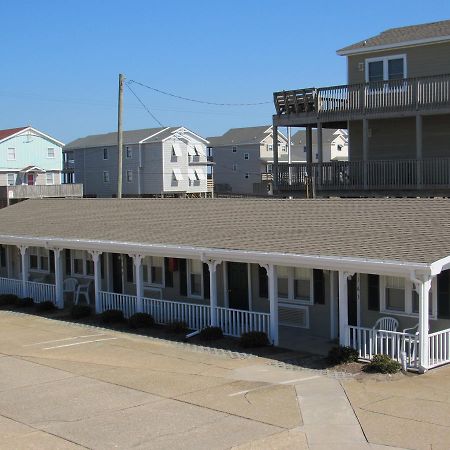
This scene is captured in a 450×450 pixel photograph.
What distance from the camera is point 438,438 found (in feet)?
31.7

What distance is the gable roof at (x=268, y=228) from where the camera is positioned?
48.9 ft

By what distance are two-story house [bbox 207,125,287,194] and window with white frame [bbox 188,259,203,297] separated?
5571cm

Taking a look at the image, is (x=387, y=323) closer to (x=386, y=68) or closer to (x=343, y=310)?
(x=343, y=310)

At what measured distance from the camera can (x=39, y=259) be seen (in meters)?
27.0

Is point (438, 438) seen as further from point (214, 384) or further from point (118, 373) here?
point (118, 373)

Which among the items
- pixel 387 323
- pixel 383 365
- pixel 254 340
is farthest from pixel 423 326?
pixel 254 340

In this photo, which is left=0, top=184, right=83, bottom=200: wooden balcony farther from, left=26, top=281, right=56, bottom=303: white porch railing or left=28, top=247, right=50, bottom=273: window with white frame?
left=26, top=281, right=56, bottom=303: white porch railing

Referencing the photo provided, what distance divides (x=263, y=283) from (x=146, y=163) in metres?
53.6

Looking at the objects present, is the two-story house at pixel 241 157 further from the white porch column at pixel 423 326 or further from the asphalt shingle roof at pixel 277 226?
the white porch column at pixel 423 326

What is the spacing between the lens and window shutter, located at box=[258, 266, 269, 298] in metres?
18.5

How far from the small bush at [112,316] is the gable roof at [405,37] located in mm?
14271

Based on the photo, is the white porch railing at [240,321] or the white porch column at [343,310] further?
the white porch railing at [240,321]

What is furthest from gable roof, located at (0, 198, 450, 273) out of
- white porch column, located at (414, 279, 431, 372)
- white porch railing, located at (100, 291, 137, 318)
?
white porch railing, located at (100, 291, 137, 318)

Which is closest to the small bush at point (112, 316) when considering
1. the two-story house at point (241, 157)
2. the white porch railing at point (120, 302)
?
the white porch railing at point (120, 302)
